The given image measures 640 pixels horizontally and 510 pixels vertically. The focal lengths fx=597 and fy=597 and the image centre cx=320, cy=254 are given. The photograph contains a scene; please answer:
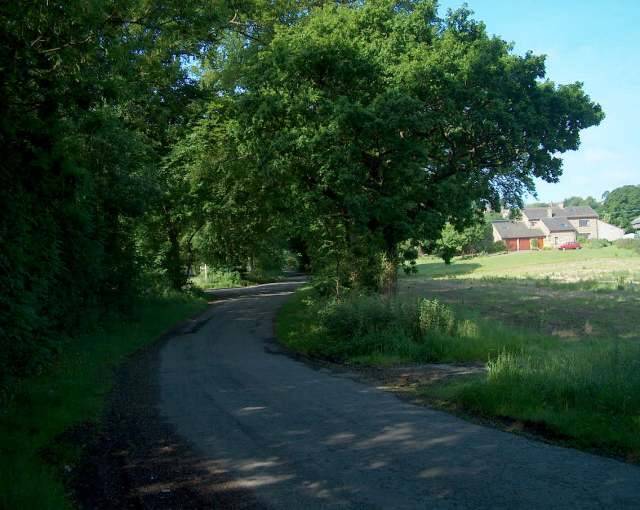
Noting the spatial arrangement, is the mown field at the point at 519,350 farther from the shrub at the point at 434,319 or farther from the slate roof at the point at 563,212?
the slate roof at the point at 563,212

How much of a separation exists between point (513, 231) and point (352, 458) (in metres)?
122

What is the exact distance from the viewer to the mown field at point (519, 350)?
755 centimetres

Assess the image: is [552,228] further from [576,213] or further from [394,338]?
[394,338]

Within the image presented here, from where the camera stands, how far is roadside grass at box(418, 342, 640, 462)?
7.08 meters

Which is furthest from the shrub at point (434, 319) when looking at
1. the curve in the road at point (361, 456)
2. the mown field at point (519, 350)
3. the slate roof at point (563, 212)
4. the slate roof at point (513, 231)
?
the slate roof at point (563, 212)

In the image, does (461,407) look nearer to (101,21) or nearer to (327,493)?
(327,493)

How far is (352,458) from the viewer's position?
6770mm

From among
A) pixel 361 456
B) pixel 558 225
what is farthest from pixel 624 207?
pixel 361 456

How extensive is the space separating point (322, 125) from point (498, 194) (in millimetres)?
7939

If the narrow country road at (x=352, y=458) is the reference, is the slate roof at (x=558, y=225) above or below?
above

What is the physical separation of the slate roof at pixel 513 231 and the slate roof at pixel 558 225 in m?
3.22

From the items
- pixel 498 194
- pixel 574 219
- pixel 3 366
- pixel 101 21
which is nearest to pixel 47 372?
pixel 3 366

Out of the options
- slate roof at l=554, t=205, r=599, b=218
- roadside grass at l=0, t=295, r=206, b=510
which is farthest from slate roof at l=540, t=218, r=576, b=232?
roadside grass at l=0, t=295, r=206, b=510

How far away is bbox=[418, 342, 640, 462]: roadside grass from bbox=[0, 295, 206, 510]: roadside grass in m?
5.58
